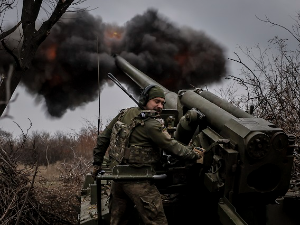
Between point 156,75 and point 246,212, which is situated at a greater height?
point 156,75

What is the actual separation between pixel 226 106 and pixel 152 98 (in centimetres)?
119

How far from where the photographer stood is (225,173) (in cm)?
383

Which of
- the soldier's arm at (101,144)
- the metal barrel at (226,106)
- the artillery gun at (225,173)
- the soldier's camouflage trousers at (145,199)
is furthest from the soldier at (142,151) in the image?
the metal barrel at (226,106)

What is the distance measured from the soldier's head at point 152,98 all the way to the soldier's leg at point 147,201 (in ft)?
2.54

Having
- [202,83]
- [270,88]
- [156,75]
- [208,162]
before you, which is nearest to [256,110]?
[270,88]

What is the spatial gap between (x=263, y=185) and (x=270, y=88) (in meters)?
4.36

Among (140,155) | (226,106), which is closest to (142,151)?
(140,155)

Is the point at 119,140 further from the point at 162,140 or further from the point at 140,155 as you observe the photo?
the point at 162,140

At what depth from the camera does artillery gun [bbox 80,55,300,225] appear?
376cm

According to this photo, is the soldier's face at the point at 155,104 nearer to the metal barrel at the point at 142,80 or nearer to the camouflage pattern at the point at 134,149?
the camouflage pattern at the point at 134,149

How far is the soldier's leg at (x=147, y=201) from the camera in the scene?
12.7ft

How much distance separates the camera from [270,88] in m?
7.97

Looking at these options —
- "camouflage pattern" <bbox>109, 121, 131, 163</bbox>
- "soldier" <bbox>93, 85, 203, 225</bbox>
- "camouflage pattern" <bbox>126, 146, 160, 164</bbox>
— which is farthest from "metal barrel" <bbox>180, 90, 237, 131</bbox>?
"camouflage pattern" <bbox>109, 121, 131, 163</bbox>

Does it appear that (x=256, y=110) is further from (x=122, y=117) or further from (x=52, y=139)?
(x=52, y=139)
